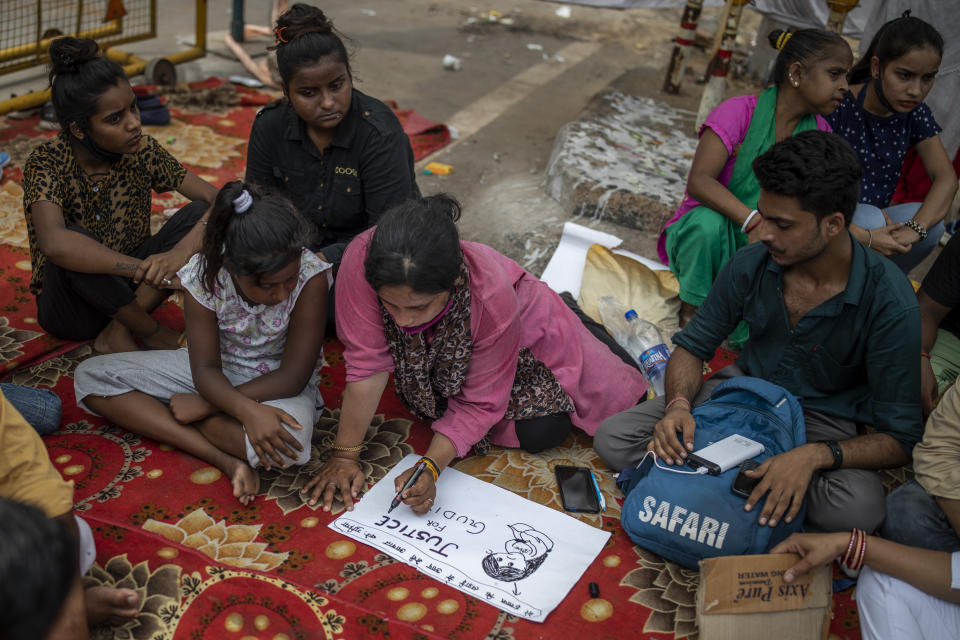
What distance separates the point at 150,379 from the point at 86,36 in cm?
376

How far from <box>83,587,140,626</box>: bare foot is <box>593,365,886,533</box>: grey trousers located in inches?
52.5

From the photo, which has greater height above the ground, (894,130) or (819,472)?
(894,130)

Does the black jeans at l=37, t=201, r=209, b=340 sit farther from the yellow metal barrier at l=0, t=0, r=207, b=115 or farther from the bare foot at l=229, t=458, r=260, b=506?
the yellow metal barrier at l=0, t=0, r=207, b=115

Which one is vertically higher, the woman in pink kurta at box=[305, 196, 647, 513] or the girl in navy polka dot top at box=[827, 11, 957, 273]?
the girl in navy polka dot top at box=[827, 11, 957, 273]

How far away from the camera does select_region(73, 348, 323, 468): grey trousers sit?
231 cm

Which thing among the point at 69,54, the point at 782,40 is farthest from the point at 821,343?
the point at 69,54

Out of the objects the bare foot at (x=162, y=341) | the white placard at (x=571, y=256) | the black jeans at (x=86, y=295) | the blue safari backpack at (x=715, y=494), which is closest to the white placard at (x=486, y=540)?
the blue safari backpack at (x=715, y=494)

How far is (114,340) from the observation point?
8.97 feet

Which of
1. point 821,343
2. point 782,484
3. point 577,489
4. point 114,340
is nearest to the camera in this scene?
point 782,484

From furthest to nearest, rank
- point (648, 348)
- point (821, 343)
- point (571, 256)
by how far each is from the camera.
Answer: point (571, 256)
point (648, 348)
point (821, 343)

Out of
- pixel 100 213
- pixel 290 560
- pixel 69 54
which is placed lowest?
pixel 290 560

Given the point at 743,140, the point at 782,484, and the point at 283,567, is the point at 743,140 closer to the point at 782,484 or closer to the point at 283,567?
the point at 782,484

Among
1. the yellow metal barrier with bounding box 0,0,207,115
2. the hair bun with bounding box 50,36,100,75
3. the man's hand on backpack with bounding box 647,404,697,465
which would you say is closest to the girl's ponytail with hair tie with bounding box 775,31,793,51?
the man's hand on backpack with bounding box 647,404,697,465

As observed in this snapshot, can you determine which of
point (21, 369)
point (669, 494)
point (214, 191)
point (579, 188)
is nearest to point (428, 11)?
point (579, 188)
